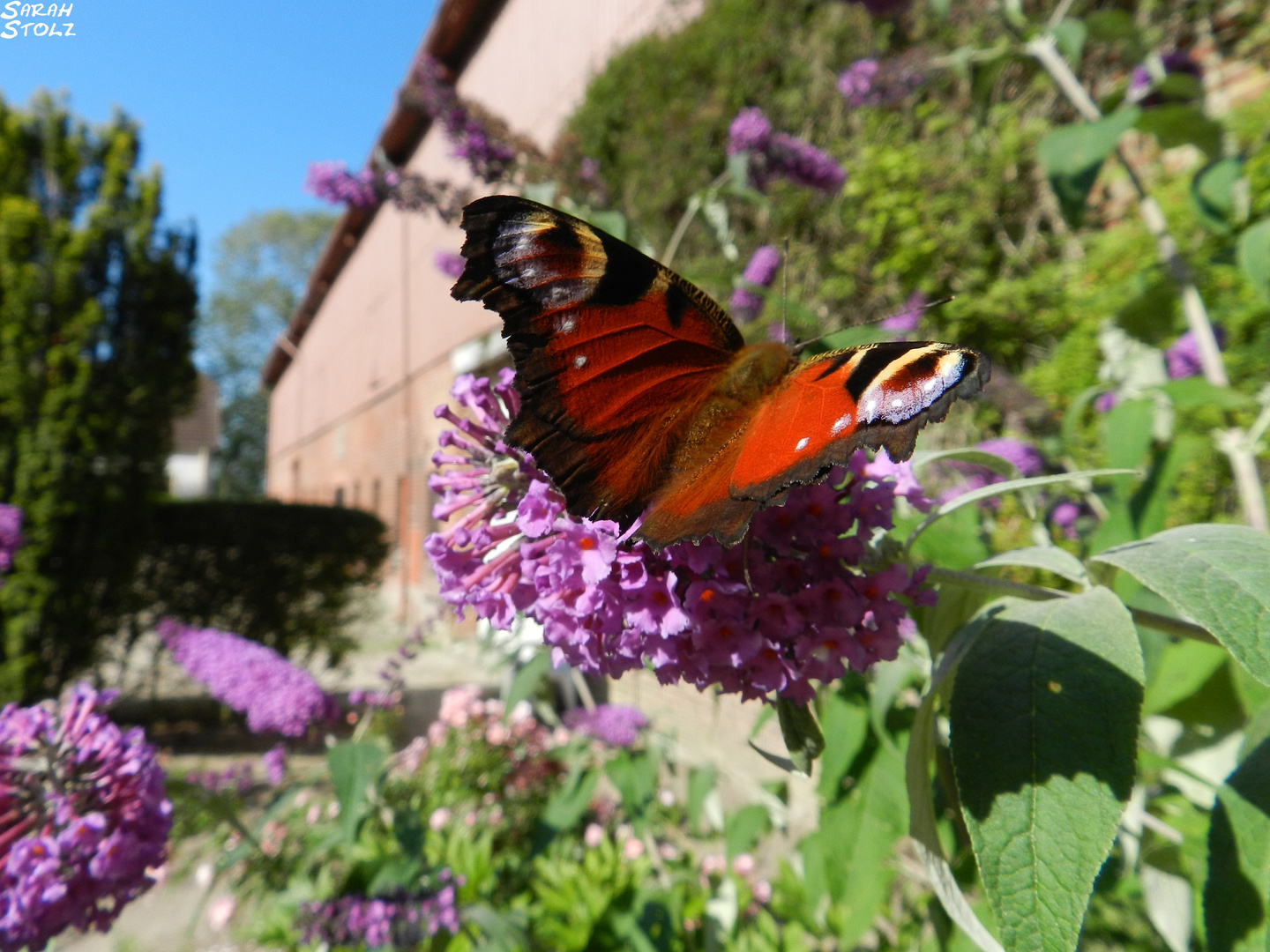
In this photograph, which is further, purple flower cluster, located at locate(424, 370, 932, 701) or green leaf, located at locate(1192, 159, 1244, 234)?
green leaf, located at locate(1192, 159, 1244, 234)

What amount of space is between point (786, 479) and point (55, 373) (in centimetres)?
547

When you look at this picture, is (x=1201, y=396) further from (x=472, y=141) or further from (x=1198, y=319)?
(x=472, y=141)

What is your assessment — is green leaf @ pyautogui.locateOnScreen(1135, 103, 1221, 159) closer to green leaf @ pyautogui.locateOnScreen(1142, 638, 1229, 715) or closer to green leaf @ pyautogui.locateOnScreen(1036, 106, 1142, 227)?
green leaf @ pyautogui.locateOnScreen(1036, 106, 1142, 227)

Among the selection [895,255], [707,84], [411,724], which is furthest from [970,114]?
[411,724]

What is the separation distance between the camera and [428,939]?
1.67 meters

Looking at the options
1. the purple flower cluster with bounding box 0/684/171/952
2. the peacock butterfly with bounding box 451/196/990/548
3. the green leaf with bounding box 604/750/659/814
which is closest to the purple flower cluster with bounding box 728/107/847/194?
the peacock butterfly with bounding box 451/196/990/548

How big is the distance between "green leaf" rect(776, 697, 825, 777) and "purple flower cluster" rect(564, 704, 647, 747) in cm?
139

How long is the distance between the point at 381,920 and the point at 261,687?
0.84 m

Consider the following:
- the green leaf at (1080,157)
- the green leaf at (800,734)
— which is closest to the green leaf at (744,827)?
the green leaf at (800,734)

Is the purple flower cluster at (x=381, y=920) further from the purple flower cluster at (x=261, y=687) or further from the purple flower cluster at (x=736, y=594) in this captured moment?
the purple flower cluster at (x=736, y=594)

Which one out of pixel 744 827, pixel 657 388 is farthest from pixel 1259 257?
pixel 744 827

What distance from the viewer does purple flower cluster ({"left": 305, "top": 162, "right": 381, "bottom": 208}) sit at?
91.2 inches

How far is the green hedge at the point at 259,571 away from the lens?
521 centimetres

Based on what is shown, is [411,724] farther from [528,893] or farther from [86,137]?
[86,137]
